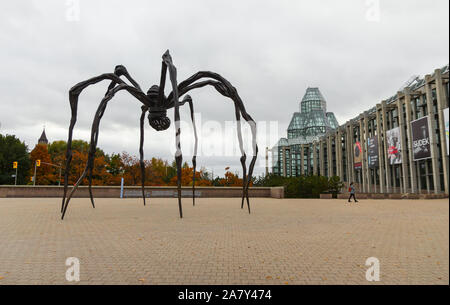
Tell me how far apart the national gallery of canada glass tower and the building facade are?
52.8 ft

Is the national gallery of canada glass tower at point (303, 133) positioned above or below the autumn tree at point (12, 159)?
above

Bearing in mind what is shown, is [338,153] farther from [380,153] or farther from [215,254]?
[215,254]

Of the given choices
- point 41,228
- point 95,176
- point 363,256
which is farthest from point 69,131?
point 95,176

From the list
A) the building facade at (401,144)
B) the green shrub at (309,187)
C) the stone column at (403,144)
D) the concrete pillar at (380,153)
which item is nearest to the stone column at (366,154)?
the building facade at (401,144)

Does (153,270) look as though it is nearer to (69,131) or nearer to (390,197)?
(69,131)

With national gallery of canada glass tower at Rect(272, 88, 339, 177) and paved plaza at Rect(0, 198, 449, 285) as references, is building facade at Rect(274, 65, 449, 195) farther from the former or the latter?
paved plaza at Rect(0, 198, 449, 285)

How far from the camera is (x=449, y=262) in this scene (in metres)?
1.05

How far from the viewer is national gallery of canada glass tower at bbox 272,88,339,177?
230 feet

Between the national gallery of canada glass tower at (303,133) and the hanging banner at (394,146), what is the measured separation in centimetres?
2896

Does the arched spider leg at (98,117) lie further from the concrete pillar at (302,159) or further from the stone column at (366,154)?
the concrete pillar at (302,159)

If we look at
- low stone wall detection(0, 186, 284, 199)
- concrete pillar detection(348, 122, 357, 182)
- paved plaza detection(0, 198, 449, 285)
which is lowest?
paved plaza detection(0, 198, 449, 285)

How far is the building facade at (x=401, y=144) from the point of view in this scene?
28.6m

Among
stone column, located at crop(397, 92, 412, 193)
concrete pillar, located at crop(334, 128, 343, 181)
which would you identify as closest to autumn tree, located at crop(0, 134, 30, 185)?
concrete pillar, located at crop(334, 128, 343, 181)
